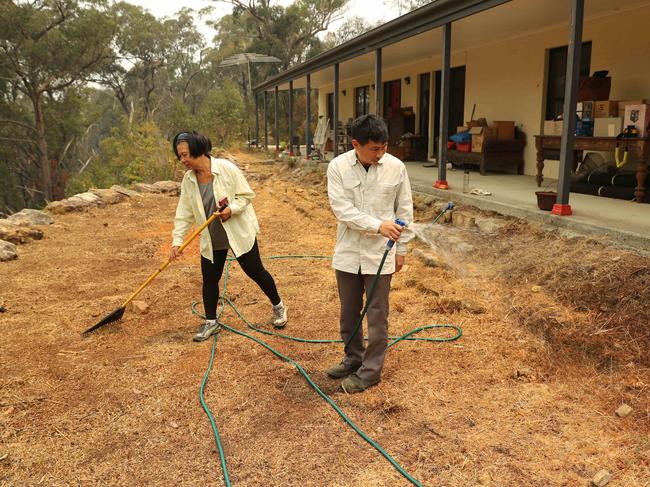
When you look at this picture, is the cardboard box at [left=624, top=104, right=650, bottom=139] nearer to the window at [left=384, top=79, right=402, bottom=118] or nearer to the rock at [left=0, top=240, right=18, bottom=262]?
the rock at [left=0, top=240, right=18, bottom=262]

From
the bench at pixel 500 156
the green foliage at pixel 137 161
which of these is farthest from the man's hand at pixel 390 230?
the green foliage at pixel 137 161

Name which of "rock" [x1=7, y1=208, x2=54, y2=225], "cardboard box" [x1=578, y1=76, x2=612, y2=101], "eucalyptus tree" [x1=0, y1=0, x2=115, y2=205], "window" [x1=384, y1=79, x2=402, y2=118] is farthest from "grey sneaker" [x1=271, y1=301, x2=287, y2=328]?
"eucalyptus tree" [x1=0, y1=0, x2=115, y2=205]

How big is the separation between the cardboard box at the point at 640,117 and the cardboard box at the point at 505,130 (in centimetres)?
344

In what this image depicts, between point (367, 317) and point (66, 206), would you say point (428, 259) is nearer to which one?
point (367, 317)

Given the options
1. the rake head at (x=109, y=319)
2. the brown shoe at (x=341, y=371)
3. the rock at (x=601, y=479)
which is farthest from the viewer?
the rake head at (x=109, y=319)

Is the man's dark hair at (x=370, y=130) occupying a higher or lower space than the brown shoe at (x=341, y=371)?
higher

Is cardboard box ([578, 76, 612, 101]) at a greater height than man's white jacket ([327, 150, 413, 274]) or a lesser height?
greater

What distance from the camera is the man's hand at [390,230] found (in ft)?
9.27

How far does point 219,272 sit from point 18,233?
5.28m

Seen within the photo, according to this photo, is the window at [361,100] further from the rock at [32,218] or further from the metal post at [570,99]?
the metal post at [570,99]

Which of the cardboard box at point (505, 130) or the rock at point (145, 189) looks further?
the rock at point (145, 189)

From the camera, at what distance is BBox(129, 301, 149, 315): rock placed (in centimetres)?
488

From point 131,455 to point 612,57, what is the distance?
7852mm

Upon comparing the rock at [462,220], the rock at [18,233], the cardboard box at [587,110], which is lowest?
the rock at [18,233]
